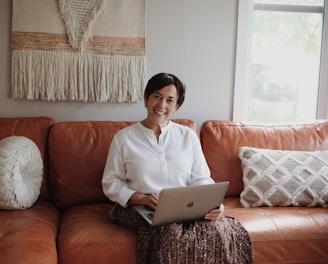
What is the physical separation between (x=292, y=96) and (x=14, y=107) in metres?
1.84

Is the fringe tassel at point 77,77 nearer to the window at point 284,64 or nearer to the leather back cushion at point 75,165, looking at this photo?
the leather back cushion at point 75,165

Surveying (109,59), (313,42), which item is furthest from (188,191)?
(313,42)

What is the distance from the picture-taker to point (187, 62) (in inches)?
105

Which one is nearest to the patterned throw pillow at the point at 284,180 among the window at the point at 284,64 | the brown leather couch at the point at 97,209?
the brown leather couch at the point at 97,209

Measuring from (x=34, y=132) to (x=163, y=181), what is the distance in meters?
0.80

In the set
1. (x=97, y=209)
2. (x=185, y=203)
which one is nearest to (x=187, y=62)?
(x=97, y=209)

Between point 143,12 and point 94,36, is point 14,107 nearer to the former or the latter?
point 94,36

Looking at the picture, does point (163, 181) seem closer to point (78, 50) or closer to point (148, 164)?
point (148, 164)

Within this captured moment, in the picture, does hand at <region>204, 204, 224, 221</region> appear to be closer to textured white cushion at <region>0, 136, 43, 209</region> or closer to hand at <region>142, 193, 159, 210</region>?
hand at <region>142, 193, 159, 210</region>

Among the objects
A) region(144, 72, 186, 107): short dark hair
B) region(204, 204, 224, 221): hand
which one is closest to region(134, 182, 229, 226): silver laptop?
region(204, 204, 224, 221): hand

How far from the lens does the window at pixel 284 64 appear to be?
2789 millimetres

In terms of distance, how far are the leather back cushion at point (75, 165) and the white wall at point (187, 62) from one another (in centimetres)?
33

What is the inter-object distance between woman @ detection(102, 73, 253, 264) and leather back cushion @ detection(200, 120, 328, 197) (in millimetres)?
336

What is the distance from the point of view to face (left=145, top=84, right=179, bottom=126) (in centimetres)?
198
